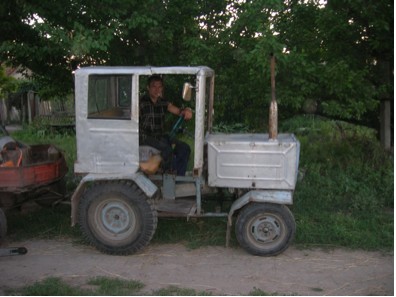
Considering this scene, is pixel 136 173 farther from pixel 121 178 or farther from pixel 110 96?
pixel 110 96

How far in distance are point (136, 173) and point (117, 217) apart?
0.53 meters

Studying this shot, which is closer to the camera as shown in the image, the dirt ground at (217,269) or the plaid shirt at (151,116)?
the dirt ground at (217,269)

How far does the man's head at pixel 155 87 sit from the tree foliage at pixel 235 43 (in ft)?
2.72

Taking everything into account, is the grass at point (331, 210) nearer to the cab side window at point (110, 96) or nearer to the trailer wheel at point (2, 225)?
the trailer wheel at point (2, 225)

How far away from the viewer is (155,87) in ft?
20.2

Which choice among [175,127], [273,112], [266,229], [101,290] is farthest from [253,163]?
[101,290]

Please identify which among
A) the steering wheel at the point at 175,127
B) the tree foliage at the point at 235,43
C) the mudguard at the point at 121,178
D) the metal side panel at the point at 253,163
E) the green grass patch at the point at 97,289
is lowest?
the green grass patch at the point at 97,289

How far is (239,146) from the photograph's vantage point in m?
5.64

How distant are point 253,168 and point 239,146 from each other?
0.28 meters

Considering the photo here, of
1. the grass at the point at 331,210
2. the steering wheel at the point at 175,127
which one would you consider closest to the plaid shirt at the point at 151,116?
the steering wheel at the point at 175,127

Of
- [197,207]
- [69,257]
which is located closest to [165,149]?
[197,207]

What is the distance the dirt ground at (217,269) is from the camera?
487cm

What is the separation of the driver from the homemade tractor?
293mm

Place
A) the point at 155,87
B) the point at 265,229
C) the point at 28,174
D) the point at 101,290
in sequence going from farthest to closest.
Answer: the point at 155,87, the point at 28,174, the point at 265,229, the point at 101,290
